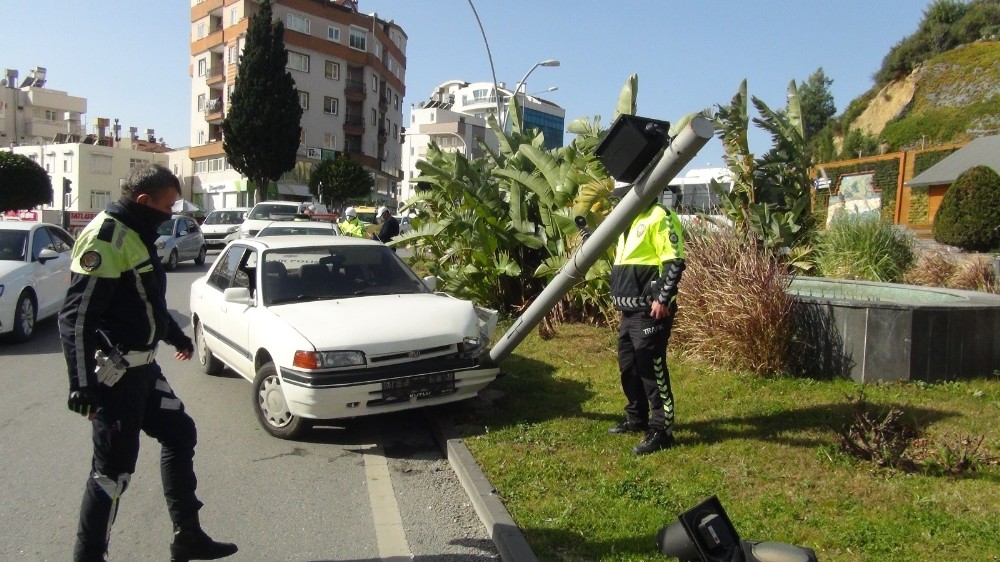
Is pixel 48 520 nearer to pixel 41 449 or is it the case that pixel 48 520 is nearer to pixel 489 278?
pixel 41 449

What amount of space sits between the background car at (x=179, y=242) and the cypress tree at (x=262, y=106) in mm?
32227

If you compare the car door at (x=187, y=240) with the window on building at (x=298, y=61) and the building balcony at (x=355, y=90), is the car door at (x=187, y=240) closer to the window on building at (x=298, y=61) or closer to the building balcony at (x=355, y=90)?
the window on building at (x=298, y=61)

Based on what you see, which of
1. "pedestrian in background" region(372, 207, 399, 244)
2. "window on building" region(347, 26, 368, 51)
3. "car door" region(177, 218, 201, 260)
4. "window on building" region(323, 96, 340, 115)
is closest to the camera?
"pedestrian in background" region(372, 207, 399, 244)

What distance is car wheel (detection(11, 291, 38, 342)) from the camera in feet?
33.1

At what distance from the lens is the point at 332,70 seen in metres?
66.1

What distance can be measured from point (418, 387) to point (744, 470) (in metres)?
2.53

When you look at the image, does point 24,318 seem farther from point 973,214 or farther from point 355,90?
point 355,90

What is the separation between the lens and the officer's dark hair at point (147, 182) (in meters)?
3.78

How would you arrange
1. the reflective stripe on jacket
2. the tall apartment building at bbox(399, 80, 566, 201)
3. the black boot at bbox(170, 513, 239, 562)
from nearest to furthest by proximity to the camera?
the black boot at bbox(170, 513, 239, 562) → the reflective stripe on jacket → the tall apartment building at bbox(399, 80, 566, 201)

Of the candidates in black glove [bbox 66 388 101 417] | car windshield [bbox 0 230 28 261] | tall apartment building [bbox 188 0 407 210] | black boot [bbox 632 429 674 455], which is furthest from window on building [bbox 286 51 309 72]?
black glove [bbox 66 388 101 417]

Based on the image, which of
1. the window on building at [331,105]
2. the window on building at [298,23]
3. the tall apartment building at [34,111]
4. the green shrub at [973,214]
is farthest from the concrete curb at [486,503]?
the tall apartment building at [34,111]

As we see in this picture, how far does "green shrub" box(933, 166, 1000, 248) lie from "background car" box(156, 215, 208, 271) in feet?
65.7

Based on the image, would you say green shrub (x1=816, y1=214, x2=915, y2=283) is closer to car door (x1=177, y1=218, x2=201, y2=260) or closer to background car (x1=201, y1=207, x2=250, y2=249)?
car door (x1=177, y1=218, x2=201, y2=260)

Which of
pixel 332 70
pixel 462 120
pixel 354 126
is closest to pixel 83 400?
Answer: pixel 332 70
